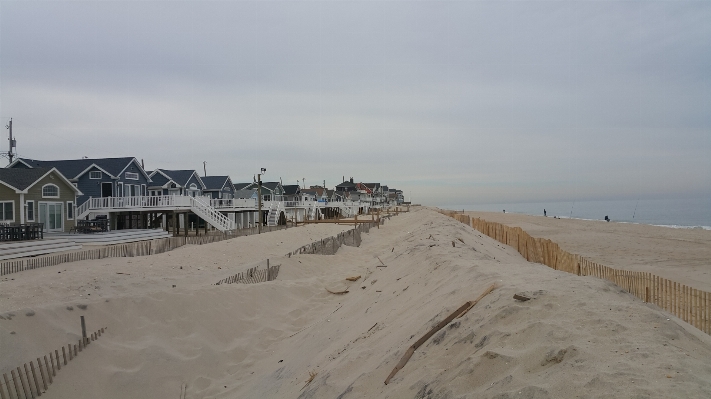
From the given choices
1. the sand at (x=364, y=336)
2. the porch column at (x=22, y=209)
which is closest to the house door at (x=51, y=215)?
the porch column at (x=22, y=209)

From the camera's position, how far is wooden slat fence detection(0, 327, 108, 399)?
6.32m

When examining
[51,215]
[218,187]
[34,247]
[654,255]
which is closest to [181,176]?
[218,187]

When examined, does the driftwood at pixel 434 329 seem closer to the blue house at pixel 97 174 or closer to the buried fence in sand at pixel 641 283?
the buried fence in sand at pixel 641 283

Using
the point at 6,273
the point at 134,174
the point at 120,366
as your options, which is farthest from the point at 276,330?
the point at 134,174

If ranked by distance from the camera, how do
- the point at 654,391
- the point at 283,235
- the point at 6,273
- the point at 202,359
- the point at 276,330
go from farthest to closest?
the point at 283,235
the point at 6,273
the point at 276,330
the point at 202,359
the point at 654,391

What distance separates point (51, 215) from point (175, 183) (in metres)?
15.2

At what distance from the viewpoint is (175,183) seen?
146ft

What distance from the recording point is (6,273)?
14398 mm

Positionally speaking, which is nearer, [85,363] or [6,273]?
[85,363]

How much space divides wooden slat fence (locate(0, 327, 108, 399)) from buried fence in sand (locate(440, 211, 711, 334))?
9304 mm

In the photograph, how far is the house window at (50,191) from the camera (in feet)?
94.8

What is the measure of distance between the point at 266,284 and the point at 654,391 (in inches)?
406

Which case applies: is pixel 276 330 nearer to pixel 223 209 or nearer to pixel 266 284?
pixel 266 284

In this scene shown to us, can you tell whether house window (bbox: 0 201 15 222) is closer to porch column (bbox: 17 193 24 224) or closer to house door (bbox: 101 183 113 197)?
porch column (bbox: 17 193 24 224)
